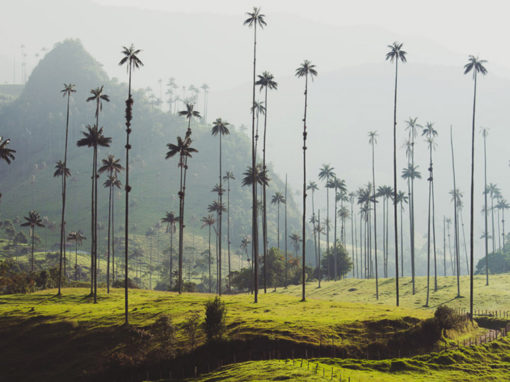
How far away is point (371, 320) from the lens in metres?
55.6

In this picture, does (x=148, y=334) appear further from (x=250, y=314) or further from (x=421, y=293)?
(x=421, y=293)

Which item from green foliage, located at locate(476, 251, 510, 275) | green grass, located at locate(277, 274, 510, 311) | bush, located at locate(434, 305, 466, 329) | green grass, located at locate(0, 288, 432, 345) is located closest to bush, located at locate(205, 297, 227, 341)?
green grass, located at locate(0, 288, 432, 345)

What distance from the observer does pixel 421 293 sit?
98250mm

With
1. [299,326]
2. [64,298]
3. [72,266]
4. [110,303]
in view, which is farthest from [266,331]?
[72,266]

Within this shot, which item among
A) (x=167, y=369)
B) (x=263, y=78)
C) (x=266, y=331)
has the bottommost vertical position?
(x=167, y=369)

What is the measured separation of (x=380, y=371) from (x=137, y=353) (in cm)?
2627

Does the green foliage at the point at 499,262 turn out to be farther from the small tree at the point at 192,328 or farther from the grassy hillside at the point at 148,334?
the small tree at the point at 192,328

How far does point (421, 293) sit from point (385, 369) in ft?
198

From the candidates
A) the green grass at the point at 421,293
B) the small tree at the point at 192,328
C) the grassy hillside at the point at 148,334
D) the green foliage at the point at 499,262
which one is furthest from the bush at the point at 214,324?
the green foliage at the point at 499,262

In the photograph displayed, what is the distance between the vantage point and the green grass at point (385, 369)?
129ft

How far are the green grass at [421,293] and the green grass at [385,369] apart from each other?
126 ft

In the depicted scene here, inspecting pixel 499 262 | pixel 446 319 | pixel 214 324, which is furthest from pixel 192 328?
pixel 499 262

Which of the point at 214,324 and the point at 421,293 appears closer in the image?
the point at 214,324

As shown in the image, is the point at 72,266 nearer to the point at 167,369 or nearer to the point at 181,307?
the point at 181,307
